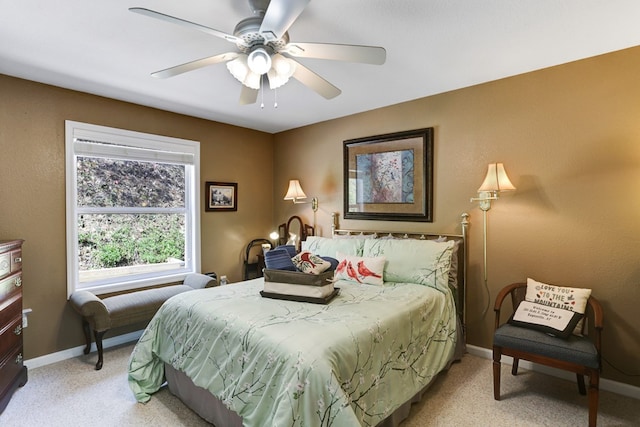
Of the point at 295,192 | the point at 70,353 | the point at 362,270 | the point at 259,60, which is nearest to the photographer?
the point at 259,60

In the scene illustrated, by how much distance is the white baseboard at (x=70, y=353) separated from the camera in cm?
287

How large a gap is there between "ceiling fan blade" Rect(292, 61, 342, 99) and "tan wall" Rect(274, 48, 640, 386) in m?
1.50

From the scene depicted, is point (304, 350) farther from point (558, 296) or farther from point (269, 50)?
point (558, 296)

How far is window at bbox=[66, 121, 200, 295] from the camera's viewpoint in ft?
10.5

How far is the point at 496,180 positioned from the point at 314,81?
5.57 feet

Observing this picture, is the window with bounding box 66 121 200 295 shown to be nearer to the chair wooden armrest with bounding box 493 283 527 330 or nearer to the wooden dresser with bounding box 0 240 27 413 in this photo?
the wooden dresser with bounding box 0 240 27 413

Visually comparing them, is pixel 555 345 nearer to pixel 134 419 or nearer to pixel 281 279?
pixel 281 279

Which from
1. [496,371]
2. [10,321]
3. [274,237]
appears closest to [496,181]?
[496,371]

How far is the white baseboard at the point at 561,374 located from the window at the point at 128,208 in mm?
3189

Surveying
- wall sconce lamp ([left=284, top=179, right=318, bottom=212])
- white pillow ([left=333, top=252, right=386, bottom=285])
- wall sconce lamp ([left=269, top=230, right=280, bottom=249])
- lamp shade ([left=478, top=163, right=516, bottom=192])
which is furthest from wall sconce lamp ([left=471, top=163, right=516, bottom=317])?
wall sconce lamp ([left=269, top=230, right=280, bottom=249])

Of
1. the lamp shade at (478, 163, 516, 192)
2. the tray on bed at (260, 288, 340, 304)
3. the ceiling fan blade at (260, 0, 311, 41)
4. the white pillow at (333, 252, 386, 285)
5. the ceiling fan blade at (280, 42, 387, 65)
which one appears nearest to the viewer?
the ceiling fan blade at (260, 0, 311, 41)

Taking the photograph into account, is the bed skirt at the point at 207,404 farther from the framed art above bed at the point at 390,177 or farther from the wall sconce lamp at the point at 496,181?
the framed art above bed at the point at 390,177

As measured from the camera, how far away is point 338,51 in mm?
1780

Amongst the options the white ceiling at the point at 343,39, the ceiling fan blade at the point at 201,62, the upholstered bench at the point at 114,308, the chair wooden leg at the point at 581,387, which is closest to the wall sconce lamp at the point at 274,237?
the upholstered bench at the point at 114,308
